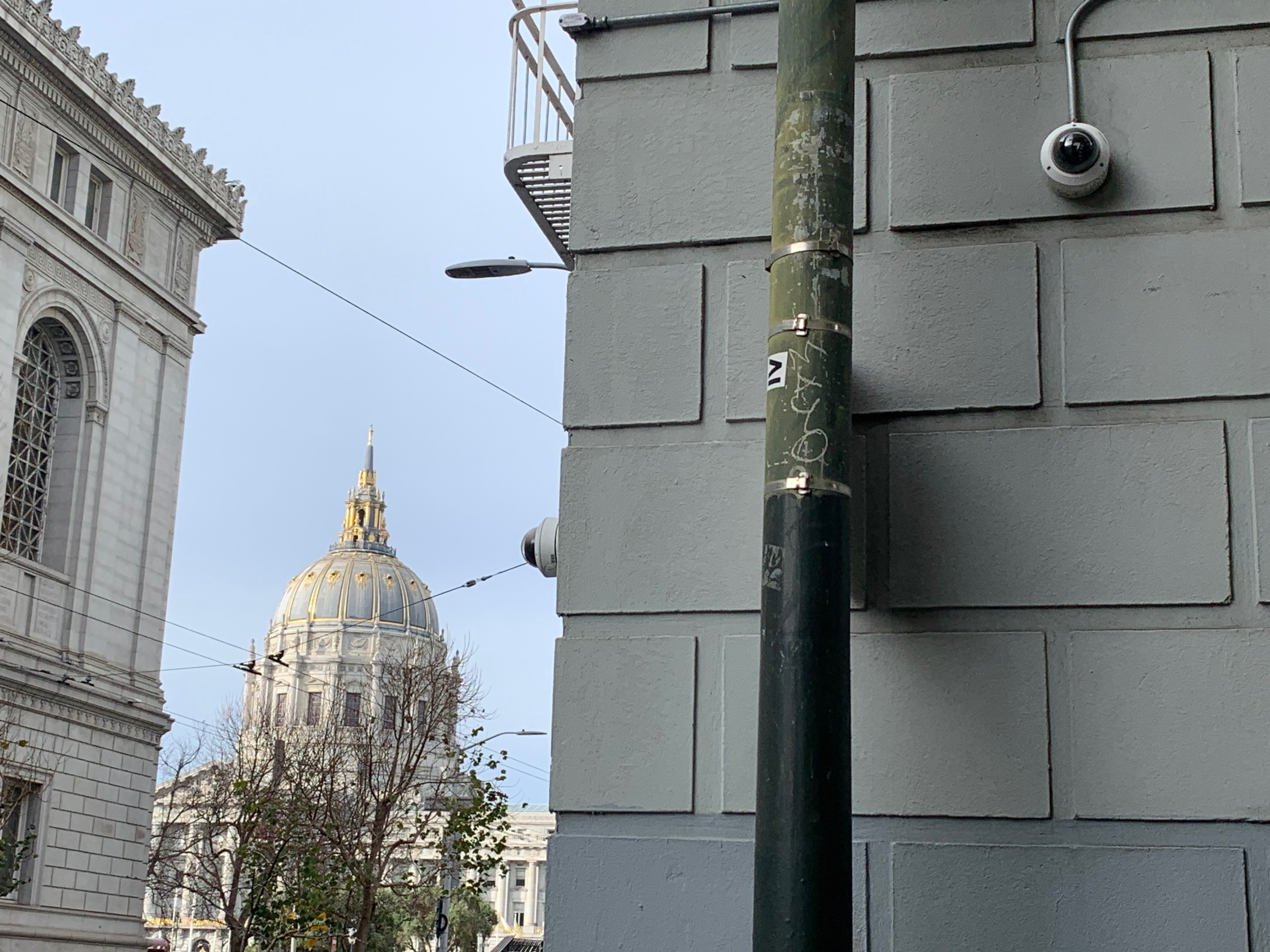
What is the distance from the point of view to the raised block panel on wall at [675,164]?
4672 mm

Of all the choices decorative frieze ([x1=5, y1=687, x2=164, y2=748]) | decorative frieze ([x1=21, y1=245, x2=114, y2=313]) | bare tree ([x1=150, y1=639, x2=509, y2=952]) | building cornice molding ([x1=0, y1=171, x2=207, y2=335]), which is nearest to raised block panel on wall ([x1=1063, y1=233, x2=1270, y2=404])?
bare tree ([x1=150, y1=639, x2=509, y2=952])

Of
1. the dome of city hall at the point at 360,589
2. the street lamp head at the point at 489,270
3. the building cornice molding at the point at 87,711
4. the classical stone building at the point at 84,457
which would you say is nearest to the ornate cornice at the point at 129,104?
the classical stone building at the point at 84,457

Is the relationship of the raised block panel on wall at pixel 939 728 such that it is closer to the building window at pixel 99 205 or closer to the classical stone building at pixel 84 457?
the classical stone building at pixel 84 457

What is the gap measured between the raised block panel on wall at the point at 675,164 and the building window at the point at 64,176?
33.1 meters

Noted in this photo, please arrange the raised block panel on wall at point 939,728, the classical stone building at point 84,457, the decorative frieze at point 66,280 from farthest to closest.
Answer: the decorative frieze at point 66,280
the classical stone building at point 84,457
the raised block panel on wall at point 939,728

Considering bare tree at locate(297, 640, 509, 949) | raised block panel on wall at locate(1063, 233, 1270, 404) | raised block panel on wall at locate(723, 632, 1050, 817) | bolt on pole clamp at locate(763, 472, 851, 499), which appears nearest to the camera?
bolt on pole clamp at locate(763, 472, 851, 499)

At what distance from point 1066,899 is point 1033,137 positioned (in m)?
2.14

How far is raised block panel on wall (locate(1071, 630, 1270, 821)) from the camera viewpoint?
3.89 m

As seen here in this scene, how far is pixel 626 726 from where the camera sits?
14.2ft

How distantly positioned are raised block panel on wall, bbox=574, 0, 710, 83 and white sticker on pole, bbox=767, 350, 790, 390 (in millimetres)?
1402

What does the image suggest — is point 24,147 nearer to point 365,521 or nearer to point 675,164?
point 675,164

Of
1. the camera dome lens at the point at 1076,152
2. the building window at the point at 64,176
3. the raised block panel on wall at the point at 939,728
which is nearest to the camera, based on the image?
the raised block panel on wall at the point at 939,728

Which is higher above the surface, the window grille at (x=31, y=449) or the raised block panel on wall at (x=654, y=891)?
the window grille at (x=31, y=449)

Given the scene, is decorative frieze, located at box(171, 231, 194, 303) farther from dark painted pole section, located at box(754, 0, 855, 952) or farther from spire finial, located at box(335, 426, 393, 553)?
spire finial, located at box(335, 426, 393, 553)
